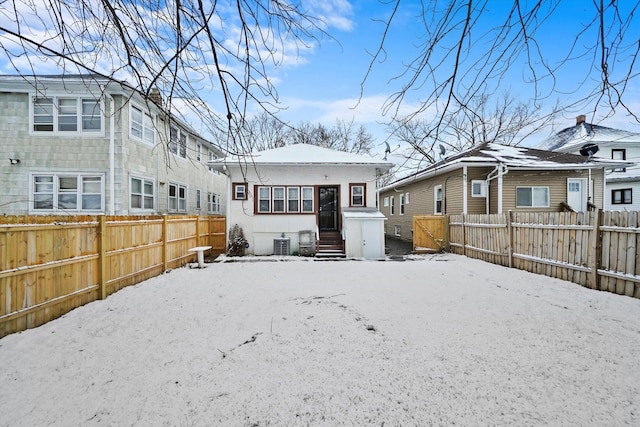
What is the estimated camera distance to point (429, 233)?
1223 centimetres

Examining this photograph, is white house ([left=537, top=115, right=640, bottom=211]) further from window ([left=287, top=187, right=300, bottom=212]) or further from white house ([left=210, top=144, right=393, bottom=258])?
window ([left=287, top=187, right=300, bottom=212])

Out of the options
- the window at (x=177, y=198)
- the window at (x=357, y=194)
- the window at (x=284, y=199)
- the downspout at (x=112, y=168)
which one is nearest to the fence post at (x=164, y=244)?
the downspout at (x=112, y=168)

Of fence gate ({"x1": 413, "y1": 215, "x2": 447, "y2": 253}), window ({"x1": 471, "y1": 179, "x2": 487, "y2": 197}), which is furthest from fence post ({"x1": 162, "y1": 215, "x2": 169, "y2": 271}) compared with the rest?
window ({"x1": 471, "y1": 179, "x2": 487, "y2": 197})

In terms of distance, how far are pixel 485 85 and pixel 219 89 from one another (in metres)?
2.22

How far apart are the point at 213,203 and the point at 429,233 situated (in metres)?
13.7

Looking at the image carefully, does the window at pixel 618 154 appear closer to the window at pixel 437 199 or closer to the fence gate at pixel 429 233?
the window at pixel 437 199

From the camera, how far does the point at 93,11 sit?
2436mm

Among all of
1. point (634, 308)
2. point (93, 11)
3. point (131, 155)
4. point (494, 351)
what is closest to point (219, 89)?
point (93, 11)

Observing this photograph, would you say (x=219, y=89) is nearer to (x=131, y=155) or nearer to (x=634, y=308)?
(x=634, y=308)

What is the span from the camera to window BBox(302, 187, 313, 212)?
1221 centimetres

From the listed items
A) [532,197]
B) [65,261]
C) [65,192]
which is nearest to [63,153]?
[65,192]

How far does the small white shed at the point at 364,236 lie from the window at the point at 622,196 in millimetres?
22044

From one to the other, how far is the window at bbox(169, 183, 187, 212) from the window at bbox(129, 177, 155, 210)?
4.87 feet

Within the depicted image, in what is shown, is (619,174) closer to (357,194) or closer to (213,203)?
(357,194)
